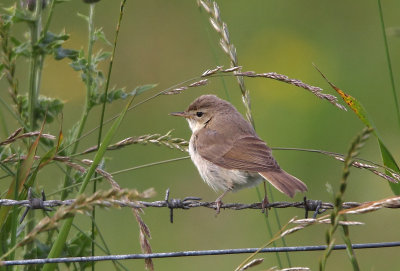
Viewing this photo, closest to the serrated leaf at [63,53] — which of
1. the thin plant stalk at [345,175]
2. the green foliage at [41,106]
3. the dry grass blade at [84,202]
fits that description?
the green foliage at [41,106]

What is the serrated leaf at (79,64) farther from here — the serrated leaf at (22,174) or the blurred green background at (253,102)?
the blurred green background at (253,102)

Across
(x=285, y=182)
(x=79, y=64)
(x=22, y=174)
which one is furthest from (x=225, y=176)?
(x=22, y=174)

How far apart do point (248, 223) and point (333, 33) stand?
3.67 metres

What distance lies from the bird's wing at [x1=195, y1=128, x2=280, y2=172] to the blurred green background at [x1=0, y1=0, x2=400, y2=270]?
→ 6.64ft

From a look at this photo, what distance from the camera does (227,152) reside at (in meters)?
4.71

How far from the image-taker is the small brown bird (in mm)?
4301

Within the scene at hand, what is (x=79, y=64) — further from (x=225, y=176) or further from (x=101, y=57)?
(x=225, y=176)

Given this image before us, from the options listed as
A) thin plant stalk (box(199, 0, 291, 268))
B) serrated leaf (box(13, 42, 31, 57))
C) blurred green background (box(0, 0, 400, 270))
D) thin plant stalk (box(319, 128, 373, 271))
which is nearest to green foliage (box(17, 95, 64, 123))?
serrated leaf (box(13, 42, 31, 57))

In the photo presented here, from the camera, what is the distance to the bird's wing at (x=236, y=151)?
14.3ft

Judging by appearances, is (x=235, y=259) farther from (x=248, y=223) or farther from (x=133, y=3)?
(x=133, y=3)

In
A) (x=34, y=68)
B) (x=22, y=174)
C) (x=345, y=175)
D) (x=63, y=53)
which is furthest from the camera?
(x=63, y=53)

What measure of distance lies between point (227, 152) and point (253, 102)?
444 centimetres

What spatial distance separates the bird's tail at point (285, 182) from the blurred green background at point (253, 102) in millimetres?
2579

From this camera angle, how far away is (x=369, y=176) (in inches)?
300
